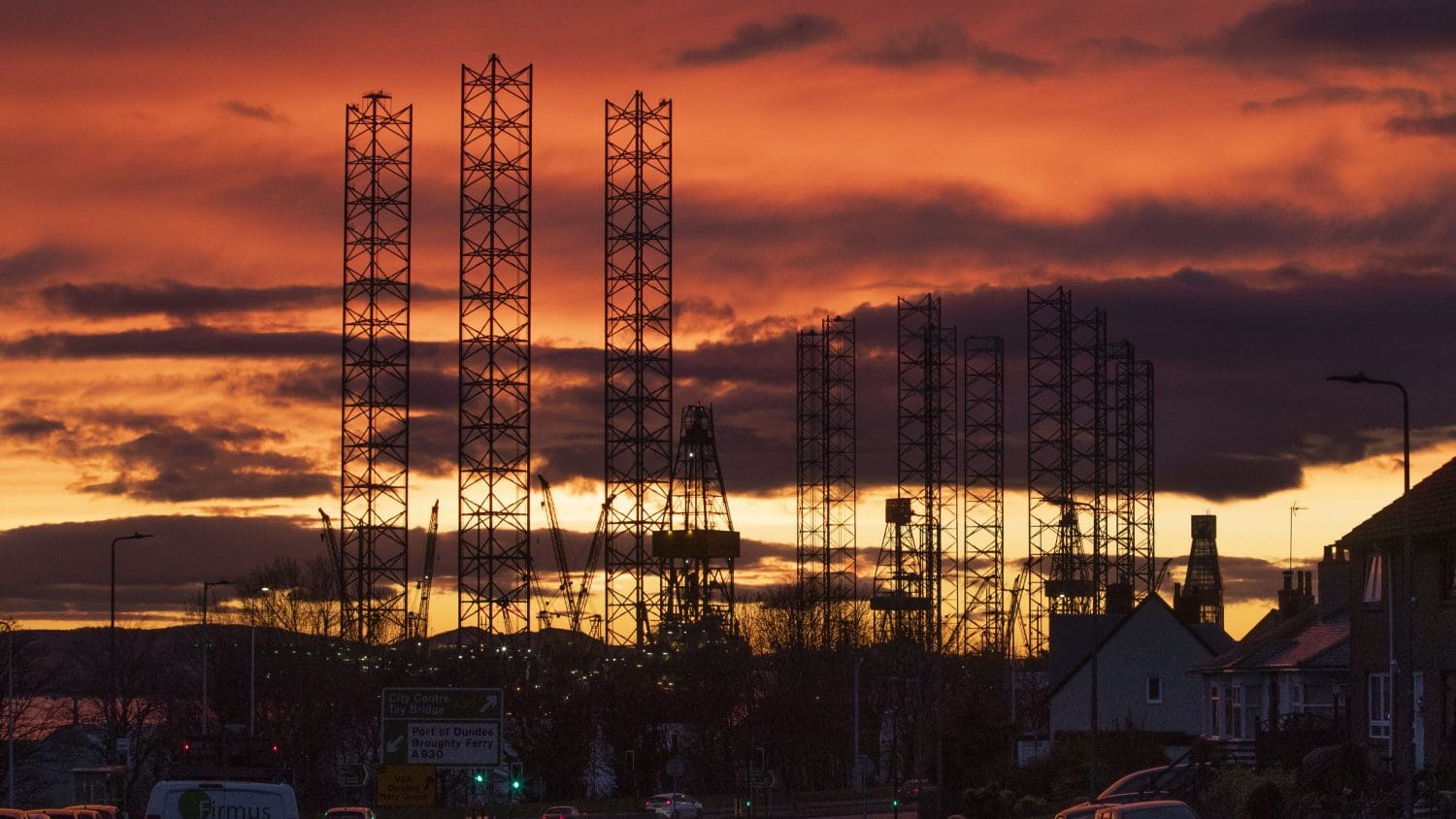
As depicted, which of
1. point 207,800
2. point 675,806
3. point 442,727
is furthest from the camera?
point 675,806

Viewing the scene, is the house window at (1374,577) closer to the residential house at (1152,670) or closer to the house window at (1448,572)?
the house window at (1448,572)

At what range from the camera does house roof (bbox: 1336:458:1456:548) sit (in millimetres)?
51391

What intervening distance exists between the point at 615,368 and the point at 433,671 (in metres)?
21.9

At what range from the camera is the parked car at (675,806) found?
8619 centimetres

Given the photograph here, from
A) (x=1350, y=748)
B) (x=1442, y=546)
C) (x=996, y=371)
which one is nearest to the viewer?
(x=1350, y=748)

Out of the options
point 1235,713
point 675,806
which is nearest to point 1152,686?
point 1235,713

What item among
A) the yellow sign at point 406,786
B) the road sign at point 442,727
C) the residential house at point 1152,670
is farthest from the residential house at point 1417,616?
the residential house at point 1152,670

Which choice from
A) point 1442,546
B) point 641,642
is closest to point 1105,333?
point 641,642

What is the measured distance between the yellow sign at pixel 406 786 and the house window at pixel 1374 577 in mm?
27549

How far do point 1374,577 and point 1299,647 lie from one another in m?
14.2

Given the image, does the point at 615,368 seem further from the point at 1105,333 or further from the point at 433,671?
the point at 1105,333

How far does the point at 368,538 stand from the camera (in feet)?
376

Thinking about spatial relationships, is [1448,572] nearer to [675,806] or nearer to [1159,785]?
[1159,785]

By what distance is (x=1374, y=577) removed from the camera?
183ft
